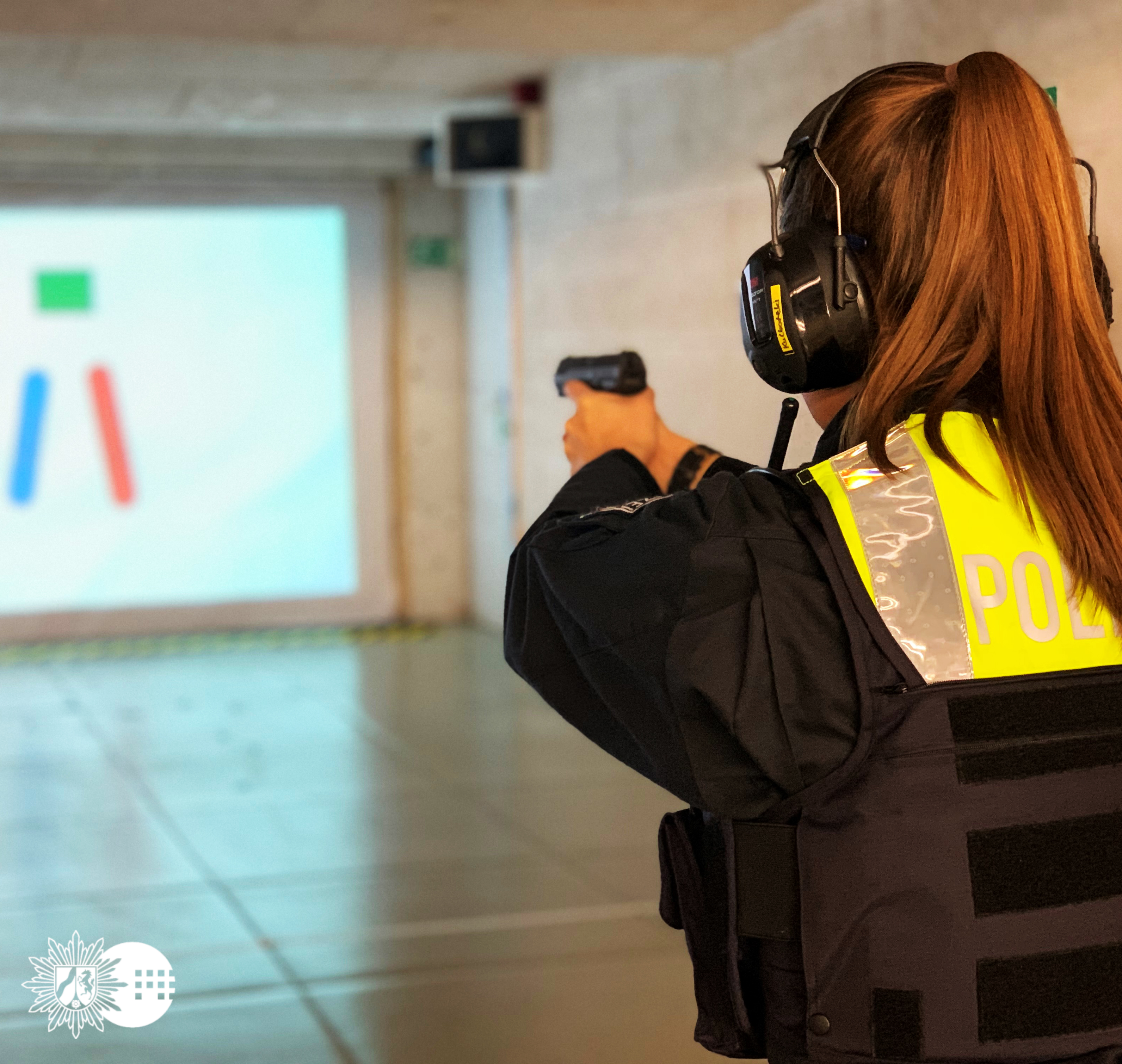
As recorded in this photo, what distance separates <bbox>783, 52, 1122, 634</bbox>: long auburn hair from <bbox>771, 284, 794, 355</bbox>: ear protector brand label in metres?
0.12

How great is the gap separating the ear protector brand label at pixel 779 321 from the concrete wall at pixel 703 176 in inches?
12.8

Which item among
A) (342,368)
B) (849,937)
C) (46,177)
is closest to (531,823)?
(849,937)

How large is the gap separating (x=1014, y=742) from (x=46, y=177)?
7.12 m

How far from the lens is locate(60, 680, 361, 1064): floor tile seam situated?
2.97 m

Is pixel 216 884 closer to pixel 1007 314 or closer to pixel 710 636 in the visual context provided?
pixel 710 636

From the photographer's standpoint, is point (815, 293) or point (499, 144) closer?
point (815, 293)

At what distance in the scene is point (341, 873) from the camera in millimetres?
3902

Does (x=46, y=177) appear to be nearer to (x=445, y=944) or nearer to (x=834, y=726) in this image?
(x=445, y=944)

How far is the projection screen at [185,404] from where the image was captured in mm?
7332

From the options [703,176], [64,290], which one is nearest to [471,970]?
[703,176]

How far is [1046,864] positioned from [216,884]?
9.85 feet

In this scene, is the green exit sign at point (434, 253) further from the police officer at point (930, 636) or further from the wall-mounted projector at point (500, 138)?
the police officer at point (930, 636)

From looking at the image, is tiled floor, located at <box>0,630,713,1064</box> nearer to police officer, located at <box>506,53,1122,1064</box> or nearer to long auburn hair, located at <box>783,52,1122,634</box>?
police officer, located at <box>506,53,1122,1064</box>

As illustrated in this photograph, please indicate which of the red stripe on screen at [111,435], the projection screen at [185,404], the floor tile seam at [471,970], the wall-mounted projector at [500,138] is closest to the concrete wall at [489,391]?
the projection screen at [185,404]
